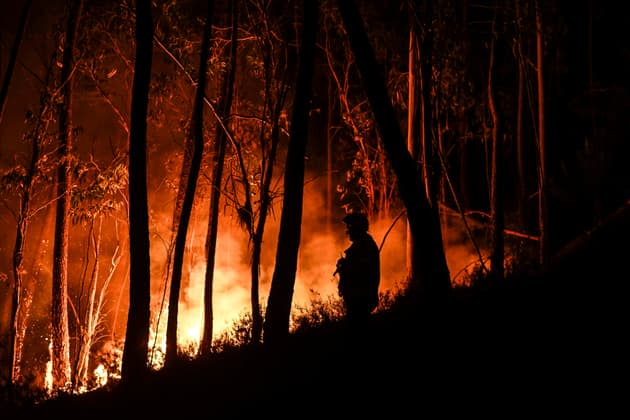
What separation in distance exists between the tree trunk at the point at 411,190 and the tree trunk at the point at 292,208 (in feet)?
3.29

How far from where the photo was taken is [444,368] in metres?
5.75

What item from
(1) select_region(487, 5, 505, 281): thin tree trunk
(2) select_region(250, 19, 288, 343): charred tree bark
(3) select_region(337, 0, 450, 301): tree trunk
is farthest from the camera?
(1) select_region(487, 5, 505, 281): thin tree trunk

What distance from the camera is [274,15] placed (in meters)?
14.7

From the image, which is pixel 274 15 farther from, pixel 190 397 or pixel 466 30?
pixel 190 397

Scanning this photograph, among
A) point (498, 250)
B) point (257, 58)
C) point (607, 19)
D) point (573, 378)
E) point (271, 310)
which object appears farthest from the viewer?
point (607, 19)

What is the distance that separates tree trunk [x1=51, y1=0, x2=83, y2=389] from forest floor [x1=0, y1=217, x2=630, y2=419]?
5884 mm

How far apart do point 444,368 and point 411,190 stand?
295 centimetres

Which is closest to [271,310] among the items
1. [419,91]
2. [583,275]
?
[583,275]

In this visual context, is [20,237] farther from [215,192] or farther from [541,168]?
[541,168]

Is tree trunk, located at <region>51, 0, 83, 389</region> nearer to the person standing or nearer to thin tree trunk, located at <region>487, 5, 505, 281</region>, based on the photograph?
the person standing

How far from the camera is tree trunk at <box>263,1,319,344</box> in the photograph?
8.73 meters

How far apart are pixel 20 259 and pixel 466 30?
1226 cm

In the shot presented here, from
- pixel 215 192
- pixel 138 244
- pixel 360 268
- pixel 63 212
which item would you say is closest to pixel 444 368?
pixel 360 268

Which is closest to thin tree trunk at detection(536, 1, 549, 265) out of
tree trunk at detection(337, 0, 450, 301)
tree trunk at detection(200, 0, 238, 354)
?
tree trunk at detection(337, 0, 450, 301)
